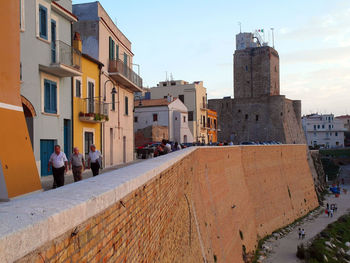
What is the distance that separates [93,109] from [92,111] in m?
0.16

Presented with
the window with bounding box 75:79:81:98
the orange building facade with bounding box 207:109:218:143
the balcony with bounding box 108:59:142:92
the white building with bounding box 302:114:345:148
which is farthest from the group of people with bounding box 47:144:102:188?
the white building with bounding box 302:114:345:148

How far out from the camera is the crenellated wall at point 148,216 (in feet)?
7.66

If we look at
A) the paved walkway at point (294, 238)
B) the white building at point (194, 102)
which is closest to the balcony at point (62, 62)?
the paved walkway at point (294, 238)

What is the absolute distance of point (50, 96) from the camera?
14141mm

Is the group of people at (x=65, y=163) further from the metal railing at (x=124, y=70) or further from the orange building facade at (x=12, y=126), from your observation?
the metal railing at (x=124, y=70)

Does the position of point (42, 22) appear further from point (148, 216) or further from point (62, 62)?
point (148, 216)

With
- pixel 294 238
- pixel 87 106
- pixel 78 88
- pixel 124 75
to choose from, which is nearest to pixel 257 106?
pixel 294 238

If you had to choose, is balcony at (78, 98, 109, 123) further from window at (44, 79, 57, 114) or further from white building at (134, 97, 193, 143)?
white building at (134, 97, 193, 143)

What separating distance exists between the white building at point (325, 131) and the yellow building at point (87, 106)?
267ft

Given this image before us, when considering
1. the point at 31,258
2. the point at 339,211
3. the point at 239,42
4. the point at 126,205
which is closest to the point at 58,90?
the point at 126,205

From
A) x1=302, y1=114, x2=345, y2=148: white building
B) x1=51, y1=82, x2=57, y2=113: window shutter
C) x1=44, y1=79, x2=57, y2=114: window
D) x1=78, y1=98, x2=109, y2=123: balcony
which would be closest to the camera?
x1=44, y1=79, x2=57, y2=114: window

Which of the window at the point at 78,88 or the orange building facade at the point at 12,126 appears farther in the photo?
the window at the point at 78,88

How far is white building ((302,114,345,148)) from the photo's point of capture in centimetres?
9075

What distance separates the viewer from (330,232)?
28297mm
